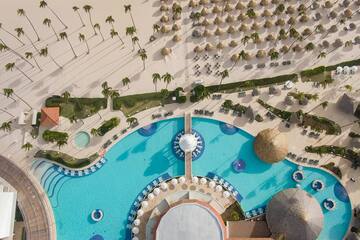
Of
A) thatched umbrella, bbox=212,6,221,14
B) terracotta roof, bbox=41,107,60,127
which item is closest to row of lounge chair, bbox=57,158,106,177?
terracotta roof, bbox=41,107,60,127

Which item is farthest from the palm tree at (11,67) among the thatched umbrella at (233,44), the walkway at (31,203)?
the thatched umbrella at (233,44)

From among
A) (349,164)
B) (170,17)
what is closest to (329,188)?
(349,164)

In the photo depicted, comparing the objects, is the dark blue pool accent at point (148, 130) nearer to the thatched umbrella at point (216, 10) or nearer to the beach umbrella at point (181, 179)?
the beach umbrella at point (181, 179)

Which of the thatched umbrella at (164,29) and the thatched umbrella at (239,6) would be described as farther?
the thatched umbrella at (239,6)

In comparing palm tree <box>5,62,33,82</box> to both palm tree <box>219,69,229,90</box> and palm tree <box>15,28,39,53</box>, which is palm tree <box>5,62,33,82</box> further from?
palm tree <box>219,69,229,90</box>

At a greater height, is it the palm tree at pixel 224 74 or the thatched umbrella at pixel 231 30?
the thatched umbrella at pixel 231 30

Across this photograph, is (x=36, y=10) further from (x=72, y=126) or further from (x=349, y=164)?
(x=349, y=164)

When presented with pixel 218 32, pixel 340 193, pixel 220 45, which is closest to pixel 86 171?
pixel 220 45
